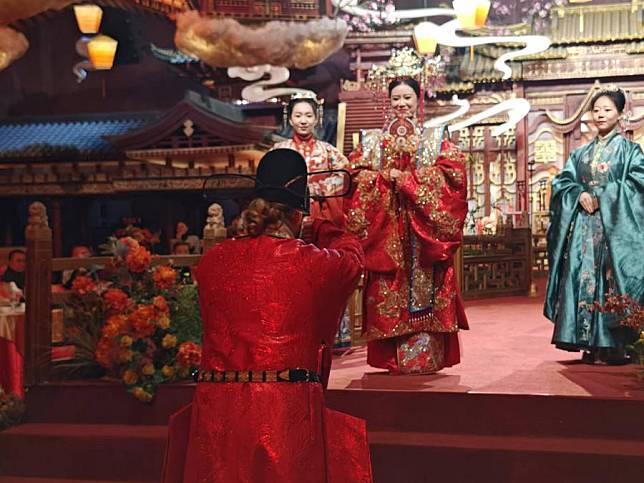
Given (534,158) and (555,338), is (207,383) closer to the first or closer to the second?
(555,338)

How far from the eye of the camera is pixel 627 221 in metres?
5.21

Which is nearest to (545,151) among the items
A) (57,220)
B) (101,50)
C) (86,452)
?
(101,50)

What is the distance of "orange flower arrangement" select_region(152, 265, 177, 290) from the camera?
5098 mm

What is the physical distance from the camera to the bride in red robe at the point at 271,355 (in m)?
2.68

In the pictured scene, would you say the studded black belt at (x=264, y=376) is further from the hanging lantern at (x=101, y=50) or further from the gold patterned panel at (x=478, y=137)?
the gold patterned panel at (x=478, y=137)

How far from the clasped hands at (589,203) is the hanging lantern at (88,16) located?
24.1 feet

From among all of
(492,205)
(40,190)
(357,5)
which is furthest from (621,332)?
(40,190)

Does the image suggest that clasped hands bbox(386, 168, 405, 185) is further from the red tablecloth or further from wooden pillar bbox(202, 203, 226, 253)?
the red tablecloth

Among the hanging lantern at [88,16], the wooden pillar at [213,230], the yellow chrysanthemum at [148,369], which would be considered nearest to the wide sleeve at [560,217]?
the wooden pillar at [213,230]

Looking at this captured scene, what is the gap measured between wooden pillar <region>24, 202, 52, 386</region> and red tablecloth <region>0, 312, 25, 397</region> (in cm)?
10

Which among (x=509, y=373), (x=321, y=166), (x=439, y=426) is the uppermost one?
(x=321, y=166)

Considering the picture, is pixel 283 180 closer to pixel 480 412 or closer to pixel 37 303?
pixel 480 412

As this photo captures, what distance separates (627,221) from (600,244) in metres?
0.20

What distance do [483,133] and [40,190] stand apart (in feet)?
21.6
